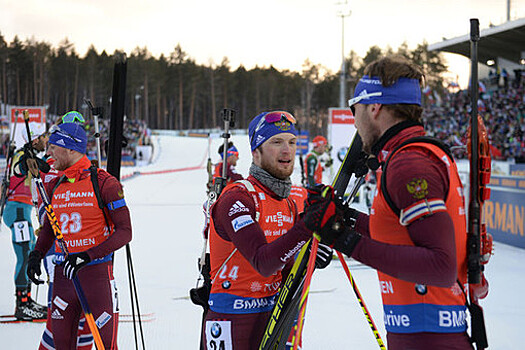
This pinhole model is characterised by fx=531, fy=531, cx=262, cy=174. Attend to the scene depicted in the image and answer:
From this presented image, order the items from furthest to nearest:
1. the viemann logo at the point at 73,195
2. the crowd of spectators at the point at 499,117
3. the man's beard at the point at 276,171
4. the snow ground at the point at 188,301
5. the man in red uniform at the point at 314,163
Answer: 1. the crowd of spectators at the point at 499,117
2. the man in red uniform at the point at 314,163
3. the snow ground at the point at 188,301
4. the viemann logo at the point at 73,195
5. the man's beard at the point at 276,171

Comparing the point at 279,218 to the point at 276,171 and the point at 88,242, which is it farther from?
the point at 88,242

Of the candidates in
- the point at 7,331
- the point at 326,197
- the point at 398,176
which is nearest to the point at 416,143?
the point at 398,176

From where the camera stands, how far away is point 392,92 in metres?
1.92

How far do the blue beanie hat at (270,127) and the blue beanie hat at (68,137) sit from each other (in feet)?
4.81

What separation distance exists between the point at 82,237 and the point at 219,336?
1.34 m

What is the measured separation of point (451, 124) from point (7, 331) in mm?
35842

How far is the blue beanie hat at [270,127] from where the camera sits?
2844mm

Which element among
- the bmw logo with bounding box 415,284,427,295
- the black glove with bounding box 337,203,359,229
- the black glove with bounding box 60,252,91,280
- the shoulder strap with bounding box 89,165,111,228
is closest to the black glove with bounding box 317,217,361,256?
the bmw logo with bounding box 415,284,427,295

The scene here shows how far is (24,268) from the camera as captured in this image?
5688 mm

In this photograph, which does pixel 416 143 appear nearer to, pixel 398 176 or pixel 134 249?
pixel 398 176

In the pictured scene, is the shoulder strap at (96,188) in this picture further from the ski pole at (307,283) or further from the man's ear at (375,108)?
the man's ear at (375,108)

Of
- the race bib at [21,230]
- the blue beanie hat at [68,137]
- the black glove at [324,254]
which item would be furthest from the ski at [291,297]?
the race bib at [21,230]

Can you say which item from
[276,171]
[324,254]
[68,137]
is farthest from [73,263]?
[324,254]

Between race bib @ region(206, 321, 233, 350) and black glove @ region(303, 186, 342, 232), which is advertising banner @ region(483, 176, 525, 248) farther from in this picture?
black glove @ region(303, 186, 342, 232)
